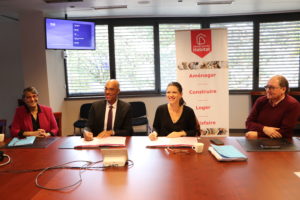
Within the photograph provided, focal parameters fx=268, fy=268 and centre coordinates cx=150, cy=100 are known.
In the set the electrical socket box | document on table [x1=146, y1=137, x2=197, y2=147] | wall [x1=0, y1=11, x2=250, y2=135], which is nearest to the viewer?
the electrical socket box

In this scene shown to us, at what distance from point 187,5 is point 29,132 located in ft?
10.7

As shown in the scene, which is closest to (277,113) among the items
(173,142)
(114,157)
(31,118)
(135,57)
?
(173,142)

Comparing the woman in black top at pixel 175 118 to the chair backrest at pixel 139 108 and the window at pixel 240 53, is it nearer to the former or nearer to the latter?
the chair backrest at pixel 139 108

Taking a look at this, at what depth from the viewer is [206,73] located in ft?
14.0

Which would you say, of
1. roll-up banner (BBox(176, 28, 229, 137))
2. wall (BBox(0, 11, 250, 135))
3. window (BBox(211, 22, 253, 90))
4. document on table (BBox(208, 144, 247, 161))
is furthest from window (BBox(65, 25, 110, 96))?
document on table (BBox(208, 144, 247, 161))

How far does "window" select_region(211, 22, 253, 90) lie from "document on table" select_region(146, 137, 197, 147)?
376 centimetres

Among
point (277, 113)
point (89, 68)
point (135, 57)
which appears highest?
point (135, 57)

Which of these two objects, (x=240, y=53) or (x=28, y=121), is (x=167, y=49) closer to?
(x=240, y=53)

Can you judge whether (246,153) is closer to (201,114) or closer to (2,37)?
(201,114)

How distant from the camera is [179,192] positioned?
146 centimetres

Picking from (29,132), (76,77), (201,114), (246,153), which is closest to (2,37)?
(76,77)

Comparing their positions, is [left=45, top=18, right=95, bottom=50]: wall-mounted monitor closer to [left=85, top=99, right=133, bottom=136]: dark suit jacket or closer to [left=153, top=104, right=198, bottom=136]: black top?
[left=85, top=99, right=133, bottom=136]: dark suit jacket

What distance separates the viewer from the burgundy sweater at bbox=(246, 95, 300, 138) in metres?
2.57

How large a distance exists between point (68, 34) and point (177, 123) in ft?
9.28
